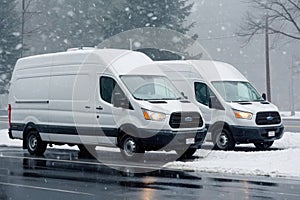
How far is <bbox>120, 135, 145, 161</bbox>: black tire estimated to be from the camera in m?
14.1

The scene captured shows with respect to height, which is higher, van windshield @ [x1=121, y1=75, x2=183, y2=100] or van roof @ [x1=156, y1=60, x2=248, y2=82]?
van roof @ [x1=156, y1=60, x2=248, y2=82]

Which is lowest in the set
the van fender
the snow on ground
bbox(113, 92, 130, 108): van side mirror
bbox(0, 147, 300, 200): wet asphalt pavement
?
bbox(0, 147, 300, 200): wet asphalt pavement

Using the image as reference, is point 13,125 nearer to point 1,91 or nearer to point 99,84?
point 99,84

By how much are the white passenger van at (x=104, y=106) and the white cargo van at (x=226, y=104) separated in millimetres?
2118

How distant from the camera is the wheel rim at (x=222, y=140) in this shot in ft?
55.5

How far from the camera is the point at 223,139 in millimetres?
16969

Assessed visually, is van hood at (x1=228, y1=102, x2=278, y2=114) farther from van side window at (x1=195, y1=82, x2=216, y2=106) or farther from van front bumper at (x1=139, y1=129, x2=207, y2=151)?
van front bumper at (x1=139, y1=129, x2=207, y2=151)

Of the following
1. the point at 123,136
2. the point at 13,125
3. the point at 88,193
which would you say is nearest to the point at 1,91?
the point at 13,125

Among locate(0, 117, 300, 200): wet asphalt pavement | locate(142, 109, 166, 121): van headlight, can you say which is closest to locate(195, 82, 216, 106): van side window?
locate(0, 117, 300, 200): wet asphalt pavement

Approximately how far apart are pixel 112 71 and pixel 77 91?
123cm

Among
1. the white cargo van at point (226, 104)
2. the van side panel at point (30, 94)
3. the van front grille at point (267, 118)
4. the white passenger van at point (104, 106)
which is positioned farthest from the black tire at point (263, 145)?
the van side panel at point (30, 94)

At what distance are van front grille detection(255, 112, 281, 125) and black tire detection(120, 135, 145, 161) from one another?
3.99 meters

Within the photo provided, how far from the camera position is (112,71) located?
48.3 feet

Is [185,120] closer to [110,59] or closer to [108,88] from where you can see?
[108,88]
